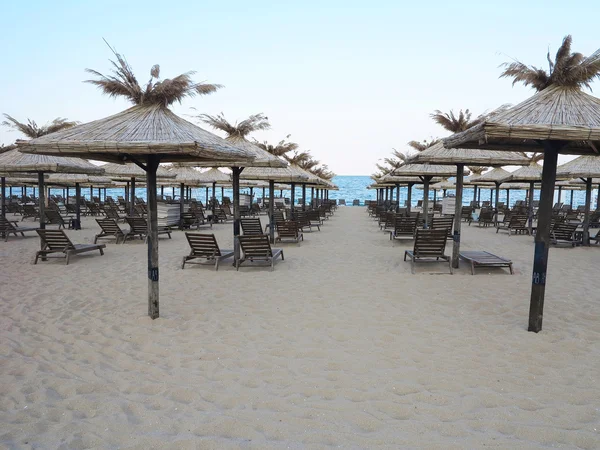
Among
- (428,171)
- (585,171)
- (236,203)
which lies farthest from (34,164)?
(585,171)

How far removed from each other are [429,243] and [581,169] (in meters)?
6.32

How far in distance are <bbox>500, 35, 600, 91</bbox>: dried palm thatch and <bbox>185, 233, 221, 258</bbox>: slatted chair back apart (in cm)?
578

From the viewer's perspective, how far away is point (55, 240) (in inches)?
338

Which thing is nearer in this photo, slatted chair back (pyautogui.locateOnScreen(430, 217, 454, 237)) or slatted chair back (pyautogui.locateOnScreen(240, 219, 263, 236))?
slatted chair back (pyautogui.locateOnScreen(240, 219, 263, 236))

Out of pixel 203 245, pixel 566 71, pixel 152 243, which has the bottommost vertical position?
pixel 203 245

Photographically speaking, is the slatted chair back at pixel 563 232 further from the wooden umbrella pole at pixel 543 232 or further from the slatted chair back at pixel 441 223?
the wooden umbrella pole at pixel 543 232

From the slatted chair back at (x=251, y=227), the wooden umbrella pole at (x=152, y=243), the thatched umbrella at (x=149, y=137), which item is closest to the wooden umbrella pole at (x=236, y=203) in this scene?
the slatted chair back at (x=251, y=227)

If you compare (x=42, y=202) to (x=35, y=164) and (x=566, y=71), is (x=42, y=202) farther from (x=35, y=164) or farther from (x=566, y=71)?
(x=566, y=71)

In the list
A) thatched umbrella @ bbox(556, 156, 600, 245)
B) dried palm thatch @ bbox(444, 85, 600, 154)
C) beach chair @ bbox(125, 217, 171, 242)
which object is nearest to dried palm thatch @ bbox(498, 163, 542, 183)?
thatched umbrella @ bbox(556, 156, 600, 245)

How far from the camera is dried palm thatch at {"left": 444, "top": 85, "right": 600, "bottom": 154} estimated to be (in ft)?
12.7

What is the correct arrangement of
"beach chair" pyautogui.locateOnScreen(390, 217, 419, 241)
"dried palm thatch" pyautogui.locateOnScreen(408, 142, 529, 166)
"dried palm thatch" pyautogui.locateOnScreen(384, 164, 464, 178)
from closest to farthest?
"dried palm thatch" pyautogui.locateOnScreen(408, 142, 529, 166), "dried palm thatch" pyautogui.locateOnScreen(384, 164, 464, 178), "beach chair" pyautogui.locateOnScreen(390, 217, 419, 241)

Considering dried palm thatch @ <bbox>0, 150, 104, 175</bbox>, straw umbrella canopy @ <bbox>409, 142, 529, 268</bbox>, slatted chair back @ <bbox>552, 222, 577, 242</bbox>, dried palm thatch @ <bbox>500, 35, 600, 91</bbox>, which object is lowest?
slatted chair back @ <bbox>552, 222, 577, 242</bbox>

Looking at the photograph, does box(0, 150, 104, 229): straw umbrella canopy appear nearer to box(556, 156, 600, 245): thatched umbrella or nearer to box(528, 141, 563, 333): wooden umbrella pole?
box(528, 141, 563, 333): wooden umbrella pole

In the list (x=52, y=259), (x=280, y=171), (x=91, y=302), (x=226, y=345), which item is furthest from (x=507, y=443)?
(x=280, y=171)
